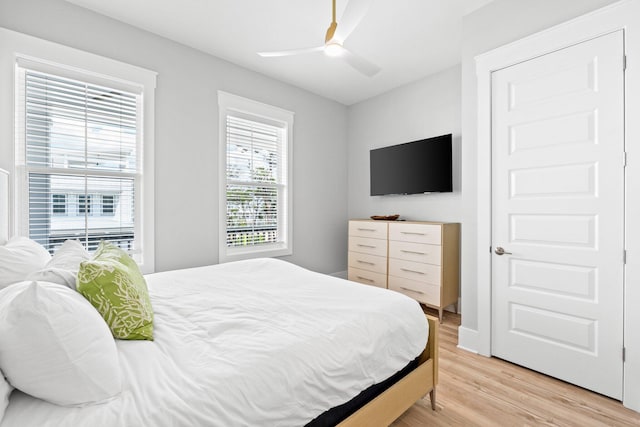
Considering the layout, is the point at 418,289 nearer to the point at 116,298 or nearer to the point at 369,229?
the point at 369,229

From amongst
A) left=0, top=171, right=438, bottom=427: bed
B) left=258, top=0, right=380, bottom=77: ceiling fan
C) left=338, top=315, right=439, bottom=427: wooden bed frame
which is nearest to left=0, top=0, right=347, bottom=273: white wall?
left=0, top=171, right=438, bottom=427: bed

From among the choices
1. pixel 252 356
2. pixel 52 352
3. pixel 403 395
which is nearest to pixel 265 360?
pixel 252 356

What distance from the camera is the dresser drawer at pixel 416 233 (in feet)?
10.4

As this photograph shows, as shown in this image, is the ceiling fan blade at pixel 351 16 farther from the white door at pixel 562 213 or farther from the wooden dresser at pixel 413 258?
the wooden dresser at pixel 413 258

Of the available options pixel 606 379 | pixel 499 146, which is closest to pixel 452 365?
pixel 606 379

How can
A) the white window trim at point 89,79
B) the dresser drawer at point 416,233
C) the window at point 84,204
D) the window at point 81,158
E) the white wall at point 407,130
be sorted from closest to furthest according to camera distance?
the white window trim at point 89,79 < the window at point 81,158 < the window at point 84,204 < the dresser drawer at point 416,233 < the white wall at point 407,130

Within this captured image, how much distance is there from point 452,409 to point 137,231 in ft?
9.34

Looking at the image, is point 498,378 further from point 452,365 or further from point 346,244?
point 346,244

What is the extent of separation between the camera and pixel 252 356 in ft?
3.52

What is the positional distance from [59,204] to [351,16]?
260cm

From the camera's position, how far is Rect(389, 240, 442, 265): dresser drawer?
318cm

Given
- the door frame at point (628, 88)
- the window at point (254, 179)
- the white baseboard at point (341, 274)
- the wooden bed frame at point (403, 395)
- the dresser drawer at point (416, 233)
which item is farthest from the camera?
the white baseboard at point (341, 274)

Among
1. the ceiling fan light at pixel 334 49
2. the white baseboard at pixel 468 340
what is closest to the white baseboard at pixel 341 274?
the white baseboard at pixel 468 340

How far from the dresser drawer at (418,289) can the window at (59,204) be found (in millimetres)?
3257
